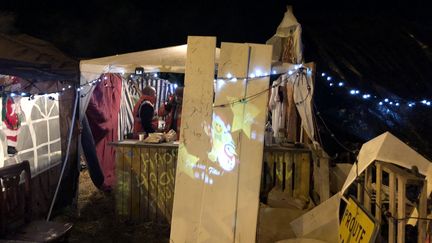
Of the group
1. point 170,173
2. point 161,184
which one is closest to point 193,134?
point 170,173

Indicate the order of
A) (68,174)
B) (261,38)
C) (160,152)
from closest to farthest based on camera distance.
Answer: (160,152) → (68,174) → (261,38)

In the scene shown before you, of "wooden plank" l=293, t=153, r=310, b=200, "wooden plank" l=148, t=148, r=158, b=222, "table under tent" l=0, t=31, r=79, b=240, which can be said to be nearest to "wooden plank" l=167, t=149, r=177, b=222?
"wooden plank" l=148, t=148, r=158, b=222

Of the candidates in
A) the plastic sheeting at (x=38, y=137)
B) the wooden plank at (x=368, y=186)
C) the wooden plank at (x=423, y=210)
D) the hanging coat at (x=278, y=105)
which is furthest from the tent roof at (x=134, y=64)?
the wooden plank at (x=423, y=210)

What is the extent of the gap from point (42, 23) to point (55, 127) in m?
11.9

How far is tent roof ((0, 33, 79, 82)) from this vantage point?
181 inches

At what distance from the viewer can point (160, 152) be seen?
20.6 feet

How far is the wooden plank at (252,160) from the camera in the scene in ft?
13.6

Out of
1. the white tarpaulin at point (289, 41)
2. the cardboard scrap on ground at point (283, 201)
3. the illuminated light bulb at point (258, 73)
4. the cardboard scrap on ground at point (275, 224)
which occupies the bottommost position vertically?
the cardboard scrap on ground at point (275, 224)

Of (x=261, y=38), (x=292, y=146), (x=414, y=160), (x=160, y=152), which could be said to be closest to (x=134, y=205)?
(x=160, y=152)

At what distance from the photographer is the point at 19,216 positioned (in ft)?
14.2

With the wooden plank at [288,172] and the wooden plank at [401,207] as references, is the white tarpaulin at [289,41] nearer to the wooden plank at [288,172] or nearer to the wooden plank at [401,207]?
the wooden plank at [288,172]

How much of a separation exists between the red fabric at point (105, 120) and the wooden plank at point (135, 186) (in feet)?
6.12

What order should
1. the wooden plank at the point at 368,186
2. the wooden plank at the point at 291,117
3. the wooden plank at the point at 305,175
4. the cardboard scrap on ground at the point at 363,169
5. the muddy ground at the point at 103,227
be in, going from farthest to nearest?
the wooden plank at the point at 291,117 → the wooden plank at the point at 305,175 → the muddy ground at the point at 103,227 → the wooden plank at the point at 368,186 → the cardboard scrap on ground at the point at 363,169

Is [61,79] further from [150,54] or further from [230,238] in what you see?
[230,238]
